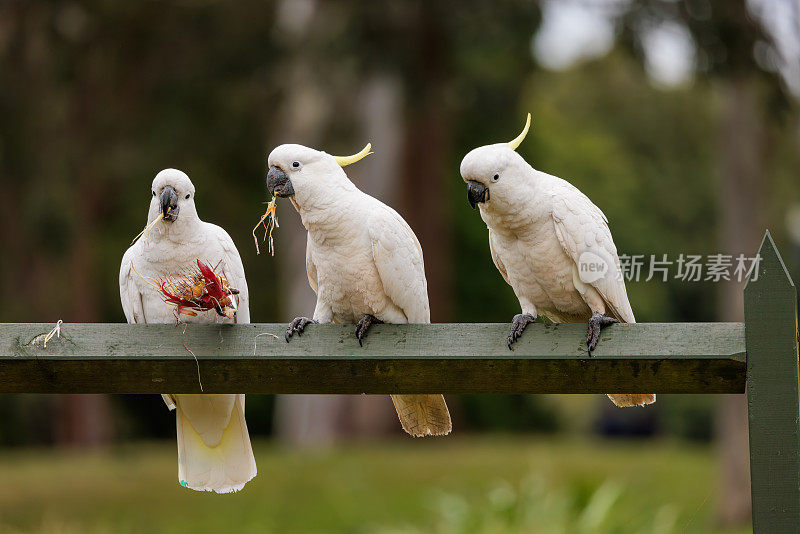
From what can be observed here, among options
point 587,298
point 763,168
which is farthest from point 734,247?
point 587,298

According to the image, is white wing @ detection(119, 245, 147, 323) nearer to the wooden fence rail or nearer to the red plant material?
the wooden fence rail

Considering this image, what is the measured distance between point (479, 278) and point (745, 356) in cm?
1185

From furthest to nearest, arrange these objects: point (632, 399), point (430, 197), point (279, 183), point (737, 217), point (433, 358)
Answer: point (430, 197) → point (737, 217) → point (632, 399) → point (279, 183) → point (433, 358)

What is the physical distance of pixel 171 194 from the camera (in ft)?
6.82

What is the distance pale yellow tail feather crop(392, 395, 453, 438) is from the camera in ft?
6.97

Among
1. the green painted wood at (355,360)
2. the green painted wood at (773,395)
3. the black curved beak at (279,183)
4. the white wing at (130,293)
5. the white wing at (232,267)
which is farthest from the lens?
the white wing at (130,293)

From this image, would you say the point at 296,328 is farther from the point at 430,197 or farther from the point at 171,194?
the point at 430,197

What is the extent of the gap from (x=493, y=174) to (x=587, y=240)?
0.31m

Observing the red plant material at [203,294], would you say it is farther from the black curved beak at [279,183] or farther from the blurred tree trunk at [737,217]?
the blurred tree trunk at [737,217]

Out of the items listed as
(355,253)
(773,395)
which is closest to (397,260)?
(355,253)

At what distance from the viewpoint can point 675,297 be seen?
56.8 ft

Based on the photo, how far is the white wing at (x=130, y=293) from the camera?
2.39 meters

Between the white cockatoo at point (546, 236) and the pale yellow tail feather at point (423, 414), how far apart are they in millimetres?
311

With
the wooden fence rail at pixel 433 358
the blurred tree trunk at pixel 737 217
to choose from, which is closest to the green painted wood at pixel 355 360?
the wooden fence rail at pixel 433 358
